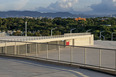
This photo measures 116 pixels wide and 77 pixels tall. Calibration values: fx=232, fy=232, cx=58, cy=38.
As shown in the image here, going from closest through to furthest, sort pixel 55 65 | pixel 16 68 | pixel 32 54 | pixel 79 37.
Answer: pixel 16 68 < pixel 55 65 < pixel 32 54 < pixel 79 37

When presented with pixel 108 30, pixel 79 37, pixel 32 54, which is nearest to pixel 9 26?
pixel 108 30

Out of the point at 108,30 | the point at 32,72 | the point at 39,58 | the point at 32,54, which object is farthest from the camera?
the point at 108,30

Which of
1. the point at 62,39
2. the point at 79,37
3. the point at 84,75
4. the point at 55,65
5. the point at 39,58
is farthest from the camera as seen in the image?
the point at 79,37

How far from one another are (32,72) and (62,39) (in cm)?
4624

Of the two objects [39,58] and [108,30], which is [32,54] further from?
[108,30]

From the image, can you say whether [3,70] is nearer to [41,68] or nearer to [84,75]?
[41,68]

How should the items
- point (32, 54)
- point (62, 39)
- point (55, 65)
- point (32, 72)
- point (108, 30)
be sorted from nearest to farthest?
1. point (32, 72)
2. point (55, 65)
3. point (32, 54)
4. point (62, 39)
5. point (108, 30)

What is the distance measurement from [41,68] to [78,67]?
211 cm

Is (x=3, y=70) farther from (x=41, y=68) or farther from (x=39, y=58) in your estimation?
(x=39, y=58)

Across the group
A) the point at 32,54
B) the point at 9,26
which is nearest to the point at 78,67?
the point at 32,54

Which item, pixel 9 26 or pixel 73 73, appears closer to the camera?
pixel 73 73

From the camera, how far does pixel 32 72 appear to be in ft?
39.5

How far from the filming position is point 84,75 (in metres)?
11.3

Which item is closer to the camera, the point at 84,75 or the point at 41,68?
the point at 84,75
